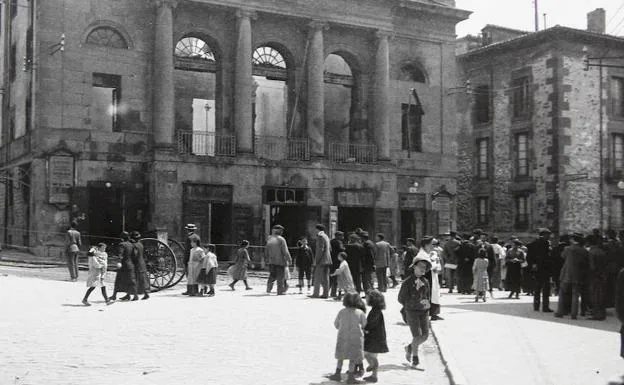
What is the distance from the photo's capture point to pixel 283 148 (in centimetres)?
2994

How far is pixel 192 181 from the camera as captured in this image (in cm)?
2733

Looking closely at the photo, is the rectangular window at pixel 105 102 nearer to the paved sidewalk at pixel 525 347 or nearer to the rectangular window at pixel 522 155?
the paved sidewalk at pixel 525 347

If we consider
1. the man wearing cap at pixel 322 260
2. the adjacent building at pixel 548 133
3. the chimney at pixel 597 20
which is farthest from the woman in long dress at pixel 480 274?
the chimney at pixel 597 20

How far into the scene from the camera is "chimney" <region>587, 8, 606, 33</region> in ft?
129

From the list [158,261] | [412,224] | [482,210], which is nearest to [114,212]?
[158,261]

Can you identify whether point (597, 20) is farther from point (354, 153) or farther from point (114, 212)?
point (114, 212)

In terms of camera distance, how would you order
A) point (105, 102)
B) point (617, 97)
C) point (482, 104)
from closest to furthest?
point (105, 102)
point (617, 97)
point (482, 104)

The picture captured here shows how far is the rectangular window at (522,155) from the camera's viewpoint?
36875 millimetres

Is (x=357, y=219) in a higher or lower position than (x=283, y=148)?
lower

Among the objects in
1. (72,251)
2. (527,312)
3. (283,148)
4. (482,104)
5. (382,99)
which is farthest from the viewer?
(482,104)

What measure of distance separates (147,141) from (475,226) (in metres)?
18.3

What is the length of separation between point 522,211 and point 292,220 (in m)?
12.6

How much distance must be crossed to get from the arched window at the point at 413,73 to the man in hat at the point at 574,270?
18.9 m

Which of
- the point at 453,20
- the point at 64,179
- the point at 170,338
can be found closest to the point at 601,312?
the point at 170,338
